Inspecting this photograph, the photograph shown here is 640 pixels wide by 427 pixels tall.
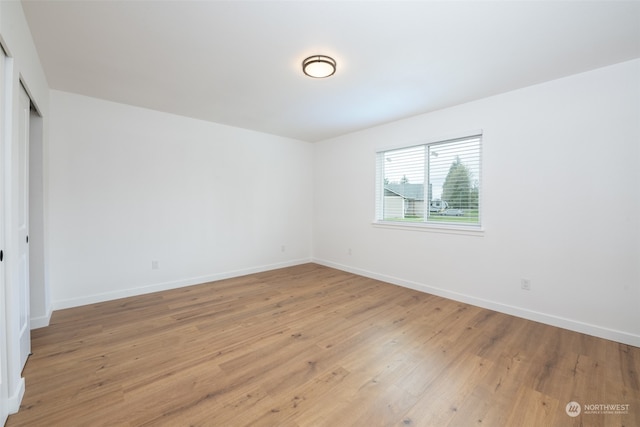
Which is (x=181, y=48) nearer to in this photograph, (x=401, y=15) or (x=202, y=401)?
(x=401, y=15)

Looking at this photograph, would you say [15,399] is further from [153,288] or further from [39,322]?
[153,288]

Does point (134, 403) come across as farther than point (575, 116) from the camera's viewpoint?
No

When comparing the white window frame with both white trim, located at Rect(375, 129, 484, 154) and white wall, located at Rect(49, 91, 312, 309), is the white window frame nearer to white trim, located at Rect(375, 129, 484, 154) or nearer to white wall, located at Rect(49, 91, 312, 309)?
white trim, located at Rect(375, 129, 484, 154)

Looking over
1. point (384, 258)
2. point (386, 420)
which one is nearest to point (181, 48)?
point (386, 420)

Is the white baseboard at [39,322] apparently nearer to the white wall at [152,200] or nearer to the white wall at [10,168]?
the white wall at [152,200]

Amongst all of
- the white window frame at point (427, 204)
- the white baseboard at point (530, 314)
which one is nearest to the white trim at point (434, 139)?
the white window frame at point (427, 204)

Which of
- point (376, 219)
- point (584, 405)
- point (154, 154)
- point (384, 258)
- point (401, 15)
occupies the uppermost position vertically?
point (401, 15)

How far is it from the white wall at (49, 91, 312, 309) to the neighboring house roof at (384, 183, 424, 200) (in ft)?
6.89

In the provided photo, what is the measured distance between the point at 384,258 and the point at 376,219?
0.68 meters

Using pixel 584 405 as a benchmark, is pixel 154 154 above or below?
above

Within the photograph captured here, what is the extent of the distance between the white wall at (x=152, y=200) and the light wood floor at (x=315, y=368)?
0.57 m

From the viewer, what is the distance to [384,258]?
14.1 feet

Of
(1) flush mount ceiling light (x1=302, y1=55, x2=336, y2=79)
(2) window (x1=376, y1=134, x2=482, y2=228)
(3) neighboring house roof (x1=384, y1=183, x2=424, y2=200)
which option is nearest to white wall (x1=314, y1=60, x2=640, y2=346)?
(2) window (x1=376, y1=134, x2=482, y2=228)

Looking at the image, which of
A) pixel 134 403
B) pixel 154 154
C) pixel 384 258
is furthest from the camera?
pixel 384 258
